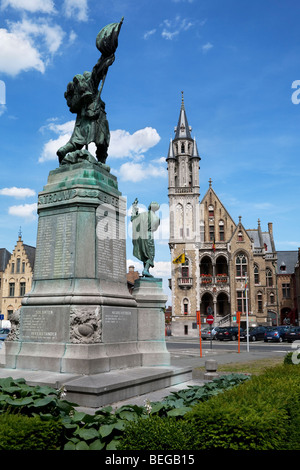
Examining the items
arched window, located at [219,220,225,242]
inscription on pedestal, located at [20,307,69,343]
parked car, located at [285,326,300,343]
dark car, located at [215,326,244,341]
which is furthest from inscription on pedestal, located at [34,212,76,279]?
arched window, located at [219,220,225,242]

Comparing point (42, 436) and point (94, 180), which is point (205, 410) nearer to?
point (42, 436)

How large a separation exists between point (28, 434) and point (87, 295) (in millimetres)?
4679

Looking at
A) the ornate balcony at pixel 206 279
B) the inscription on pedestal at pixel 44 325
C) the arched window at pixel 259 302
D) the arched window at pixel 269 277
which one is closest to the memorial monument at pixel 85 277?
the inscription on pedestal at pixel 44 325

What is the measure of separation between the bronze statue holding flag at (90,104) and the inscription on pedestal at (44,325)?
364 centimetres

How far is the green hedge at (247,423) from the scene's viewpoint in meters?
4.07

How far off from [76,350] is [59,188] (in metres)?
3.71

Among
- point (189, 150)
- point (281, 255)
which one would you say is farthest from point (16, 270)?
point (281, 255)

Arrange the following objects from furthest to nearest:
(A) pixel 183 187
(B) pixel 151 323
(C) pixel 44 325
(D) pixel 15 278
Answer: (A) pixel 183 187 < (D) pixel 15 278 < (B) pixel 151 323 < (C) pixel 44 325

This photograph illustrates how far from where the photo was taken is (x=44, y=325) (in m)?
8.96

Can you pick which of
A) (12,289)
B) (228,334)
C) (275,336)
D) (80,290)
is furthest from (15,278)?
(80,290)

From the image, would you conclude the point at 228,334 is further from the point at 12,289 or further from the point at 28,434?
the point at 28,434

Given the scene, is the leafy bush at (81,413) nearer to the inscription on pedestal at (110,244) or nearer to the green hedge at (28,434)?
the green hedge at (28,434)

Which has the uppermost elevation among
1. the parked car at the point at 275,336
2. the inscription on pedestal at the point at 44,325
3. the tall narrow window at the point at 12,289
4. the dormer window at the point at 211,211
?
the dormer window at the point at 211,211

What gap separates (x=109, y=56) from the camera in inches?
419
